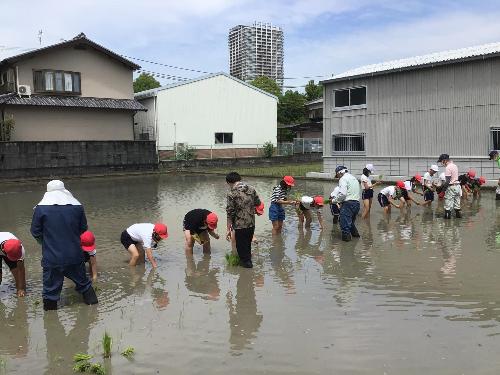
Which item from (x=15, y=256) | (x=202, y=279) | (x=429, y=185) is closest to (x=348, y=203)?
(x=202, y=279)

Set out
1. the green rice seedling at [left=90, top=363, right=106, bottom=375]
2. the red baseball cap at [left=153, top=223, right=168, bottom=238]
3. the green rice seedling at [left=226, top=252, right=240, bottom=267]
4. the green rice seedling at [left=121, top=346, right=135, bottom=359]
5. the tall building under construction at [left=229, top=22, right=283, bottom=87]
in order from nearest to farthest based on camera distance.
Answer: the green rice seedling at [left=90, top=363, right=106, bottom=375] < the green rice seedling at [left=121, top=346, right=135, bottom=359] < the red baseball cap at [left=153, top=223, right=168, bottom=238] < the green rice seedling at [left=226, top=252, right=240, bottom=267] < the tall building under construction at [left=229, top=22, right=283, bottom=87]

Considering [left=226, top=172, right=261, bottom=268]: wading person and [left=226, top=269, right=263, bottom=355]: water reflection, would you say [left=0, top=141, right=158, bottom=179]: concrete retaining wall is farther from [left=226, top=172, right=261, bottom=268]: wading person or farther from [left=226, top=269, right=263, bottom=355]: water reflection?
[left=226, top=269, right=263, bottom=355]: water reflection

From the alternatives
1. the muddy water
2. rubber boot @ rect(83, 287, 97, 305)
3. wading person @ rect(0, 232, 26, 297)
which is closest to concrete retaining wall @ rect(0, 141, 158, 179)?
the muddy water

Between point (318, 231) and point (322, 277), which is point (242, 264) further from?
point (318, 231)

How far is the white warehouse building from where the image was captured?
36188 mm

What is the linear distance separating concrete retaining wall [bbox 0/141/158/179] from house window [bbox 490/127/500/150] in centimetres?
2126

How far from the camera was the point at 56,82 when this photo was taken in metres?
32.1

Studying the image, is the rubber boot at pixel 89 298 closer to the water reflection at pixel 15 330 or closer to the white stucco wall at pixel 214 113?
the water reflection at pixel 15 330

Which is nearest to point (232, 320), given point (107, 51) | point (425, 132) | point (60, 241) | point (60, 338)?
point (60, 338)

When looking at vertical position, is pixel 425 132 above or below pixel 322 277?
above

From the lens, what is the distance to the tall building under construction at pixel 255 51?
73.9 m

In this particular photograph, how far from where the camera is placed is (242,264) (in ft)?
26.2

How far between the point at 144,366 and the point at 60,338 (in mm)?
1230

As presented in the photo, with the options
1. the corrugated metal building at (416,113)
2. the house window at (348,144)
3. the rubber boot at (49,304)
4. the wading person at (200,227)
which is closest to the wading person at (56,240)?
the rubber boot at (49,304)
